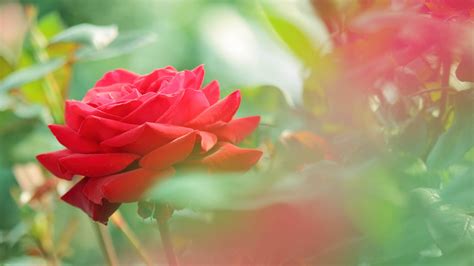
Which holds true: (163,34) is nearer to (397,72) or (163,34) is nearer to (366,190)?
(397,72)

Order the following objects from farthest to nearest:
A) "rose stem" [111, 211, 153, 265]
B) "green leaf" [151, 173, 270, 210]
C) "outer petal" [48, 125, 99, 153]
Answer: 1. "rose stem" [111, 211, 153, 265]
2. "outer petal" [48, 125, 99, 153]
3. "green leaf" [151, 173, 270, 210]

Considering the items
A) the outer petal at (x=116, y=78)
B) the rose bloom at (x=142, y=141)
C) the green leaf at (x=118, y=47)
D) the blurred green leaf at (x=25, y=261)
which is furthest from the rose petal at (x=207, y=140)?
the blurred green leaf at (x=25, y=261)

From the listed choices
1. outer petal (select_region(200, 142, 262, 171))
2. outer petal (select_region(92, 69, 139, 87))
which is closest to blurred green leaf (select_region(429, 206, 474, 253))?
outer petal (select_region(200, 142, 262, 171))

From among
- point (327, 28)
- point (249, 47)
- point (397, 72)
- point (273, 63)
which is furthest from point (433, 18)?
point (249, 47)

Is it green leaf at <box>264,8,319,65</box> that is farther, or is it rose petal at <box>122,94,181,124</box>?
green leaf at <box>264,8,319,65</box>

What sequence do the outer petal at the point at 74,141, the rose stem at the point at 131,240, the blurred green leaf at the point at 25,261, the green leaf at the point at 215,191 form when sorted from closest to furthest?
the green leaf at the point at 215,191 → the outer petal at the point at 74,141 → the rose stem at the point at 131,240 → the blurred green leaf at the point at 25,261

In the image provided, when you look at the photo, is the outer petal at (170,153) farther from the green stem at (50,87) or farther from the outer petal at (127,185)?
the green stem at (50,87)

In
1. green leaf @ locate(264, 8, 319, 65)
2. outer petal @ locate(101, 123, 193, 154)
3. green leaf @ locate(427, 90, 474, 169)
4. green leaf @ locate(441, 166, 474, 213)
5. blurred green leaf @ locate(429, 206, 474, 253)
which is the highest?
green leaf @ locate(264, 8, 319, 65)

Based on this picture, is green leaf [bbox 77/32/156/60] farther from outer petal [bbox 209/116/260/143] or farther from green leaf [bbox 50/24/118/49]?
outer petal [bbox 209/116/260/143]
